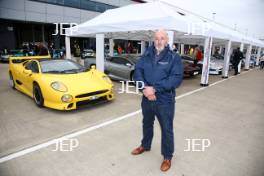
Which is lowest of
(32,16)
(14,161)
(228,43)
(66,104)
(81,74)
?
(14,161)

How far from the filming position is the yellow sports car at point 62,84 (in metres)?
4.45

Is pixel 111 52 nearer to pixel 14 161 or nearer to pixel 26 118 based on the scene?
pixel 26 118

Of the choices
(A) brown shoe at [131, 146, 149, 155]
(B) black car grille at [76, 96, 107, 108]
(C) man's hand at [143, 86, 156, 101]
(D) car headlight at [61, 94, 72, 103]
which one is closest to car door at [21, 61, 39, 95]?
(D) car headlight at [61, 94, 72, 103]

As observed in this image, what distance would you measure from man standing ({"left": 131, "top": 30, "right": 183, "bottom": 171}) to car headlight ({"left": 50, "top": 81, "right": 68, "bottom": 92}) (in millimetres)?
2426

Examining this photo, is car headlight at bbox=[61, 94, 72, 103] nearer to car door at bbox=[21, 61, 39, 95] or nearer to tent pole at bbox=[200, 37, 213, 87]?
car door at bbox=[21, 61, 39, 95]

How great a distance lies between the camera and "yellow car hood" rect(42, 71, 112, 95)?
181 inches

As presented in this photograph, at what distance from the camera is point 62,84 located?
4594 millimetres

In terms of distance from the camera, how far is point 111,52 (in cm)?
1412

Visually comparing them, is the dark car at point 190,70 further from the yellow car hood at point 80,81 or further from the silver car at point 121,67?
the yellow car hood at point 80,81

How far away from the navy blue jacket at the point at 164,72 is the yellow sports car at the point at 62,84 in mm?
2503

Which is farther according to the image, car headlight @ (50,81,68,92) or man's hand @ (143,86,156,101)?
car headlight @ (50,81,68,92)

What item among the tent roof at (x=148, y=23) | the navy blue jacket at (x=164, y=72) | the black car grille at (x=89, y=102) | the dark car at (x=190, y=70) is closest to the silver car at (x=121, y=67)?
the tent roof at (x=148, y=23)

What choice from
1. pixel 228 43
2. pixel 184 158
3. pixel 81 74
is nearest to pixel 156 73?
pixel 184 158

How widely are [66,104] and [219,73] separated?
1094 centimetres
